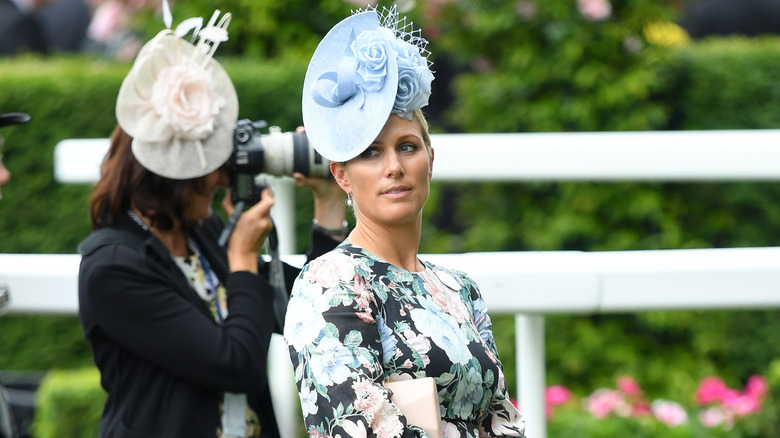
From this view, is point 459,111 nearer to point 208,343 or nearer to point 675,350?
point 675,350

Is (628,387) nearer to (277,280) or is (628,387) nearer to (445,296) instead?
(277,280)

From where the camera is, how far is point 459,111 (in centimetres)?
556

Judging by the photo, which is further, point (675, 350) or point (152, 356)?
point (675, 350)

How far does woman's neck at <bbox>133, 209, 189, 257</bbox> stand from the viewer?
9.11 ft

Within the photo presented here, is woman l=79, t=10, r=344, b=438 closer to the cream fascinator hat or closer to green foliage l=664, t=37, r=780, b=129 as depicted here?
the cream fascinator hat

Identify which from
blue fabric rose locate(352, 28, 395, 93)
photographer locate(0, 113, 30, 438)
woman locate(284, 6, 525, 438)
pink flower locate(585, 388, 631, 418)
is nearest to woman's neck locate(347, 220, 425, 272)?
woman locate(284, 6, 525, 438)

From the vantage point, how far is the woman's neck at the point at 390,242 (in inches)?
76.2

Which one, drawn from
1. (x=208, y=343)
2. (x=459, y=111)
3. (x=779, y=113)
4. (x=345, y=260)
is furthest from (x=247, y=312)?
(x=779, y=113)

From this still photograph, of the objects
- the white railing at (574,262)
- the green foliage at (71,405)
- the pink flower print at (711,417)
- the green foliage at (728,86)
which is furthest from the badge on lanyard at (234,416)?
the green foliage at (728,86)

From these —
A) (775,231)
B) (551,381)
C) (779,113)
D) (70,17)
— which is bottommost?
(551,381)

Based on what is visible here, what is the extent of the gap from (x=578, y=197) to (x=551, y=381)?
0.83 meters

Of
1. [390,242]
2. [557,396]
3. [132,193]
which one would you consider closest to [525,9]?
[557,396]

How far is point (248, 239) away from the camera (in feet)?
9.19

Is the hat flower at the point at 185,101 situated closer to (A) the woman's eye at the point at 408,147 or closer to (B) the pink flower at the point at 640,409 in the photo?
(A) the woman's eye at the point at 408,147
